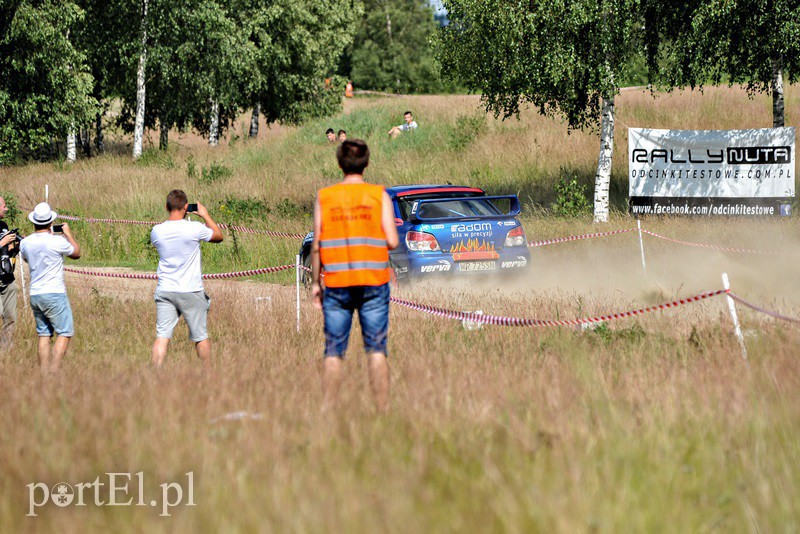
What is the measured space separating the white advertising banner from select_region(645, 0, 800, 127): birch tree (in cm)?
102

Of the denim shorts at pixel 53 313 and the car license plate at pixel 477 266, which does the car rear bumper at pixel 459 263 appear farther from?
the denim shorts at pixel 53 313

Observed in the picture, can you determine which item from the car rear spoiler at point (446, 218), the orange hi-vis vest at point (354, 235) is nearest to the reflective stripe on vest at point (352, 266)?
the orange hi-vis vest at point (354, 235)

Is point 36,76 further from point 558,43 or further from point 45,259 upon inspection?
point 45,259

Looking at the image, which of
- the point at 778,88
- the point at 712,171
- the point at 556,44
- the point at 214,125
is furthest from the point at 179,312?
the point at 214,125

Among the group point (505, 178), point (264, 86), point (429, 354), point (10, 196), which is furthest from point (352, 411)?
point (264, 86)

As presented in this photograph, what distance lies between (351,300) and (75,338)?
581 cm

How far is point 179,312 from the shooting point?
8523 millimetres

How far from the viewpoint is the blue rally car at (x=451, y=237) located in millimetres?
13445

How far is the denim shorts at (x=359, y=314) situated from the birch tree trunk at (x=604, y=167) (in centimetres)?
1412

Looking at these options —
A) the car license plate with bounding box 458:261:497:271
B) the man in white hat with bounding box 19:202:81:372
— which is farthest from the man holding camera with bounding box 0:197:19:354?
the car license plate with bounding box 458:261:497:271

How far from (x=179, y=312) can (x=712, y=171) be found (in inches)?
537

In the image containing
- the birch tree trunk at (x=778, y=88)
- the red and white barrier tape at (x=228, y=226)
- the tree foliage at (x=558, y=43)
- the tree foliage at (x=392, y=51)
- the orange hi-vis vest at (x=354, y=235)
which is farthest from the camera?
the tree foliage at (x=392, y=51)

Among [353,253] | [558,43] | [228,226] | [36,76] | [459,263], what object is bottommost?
[459,263]

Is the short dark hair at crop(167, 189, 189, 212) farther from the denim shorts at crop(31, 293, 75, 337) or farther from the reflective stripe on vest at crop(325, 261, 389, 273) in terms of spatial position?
the reflective stripe on vest at crop(325, 261, 389, 273)
